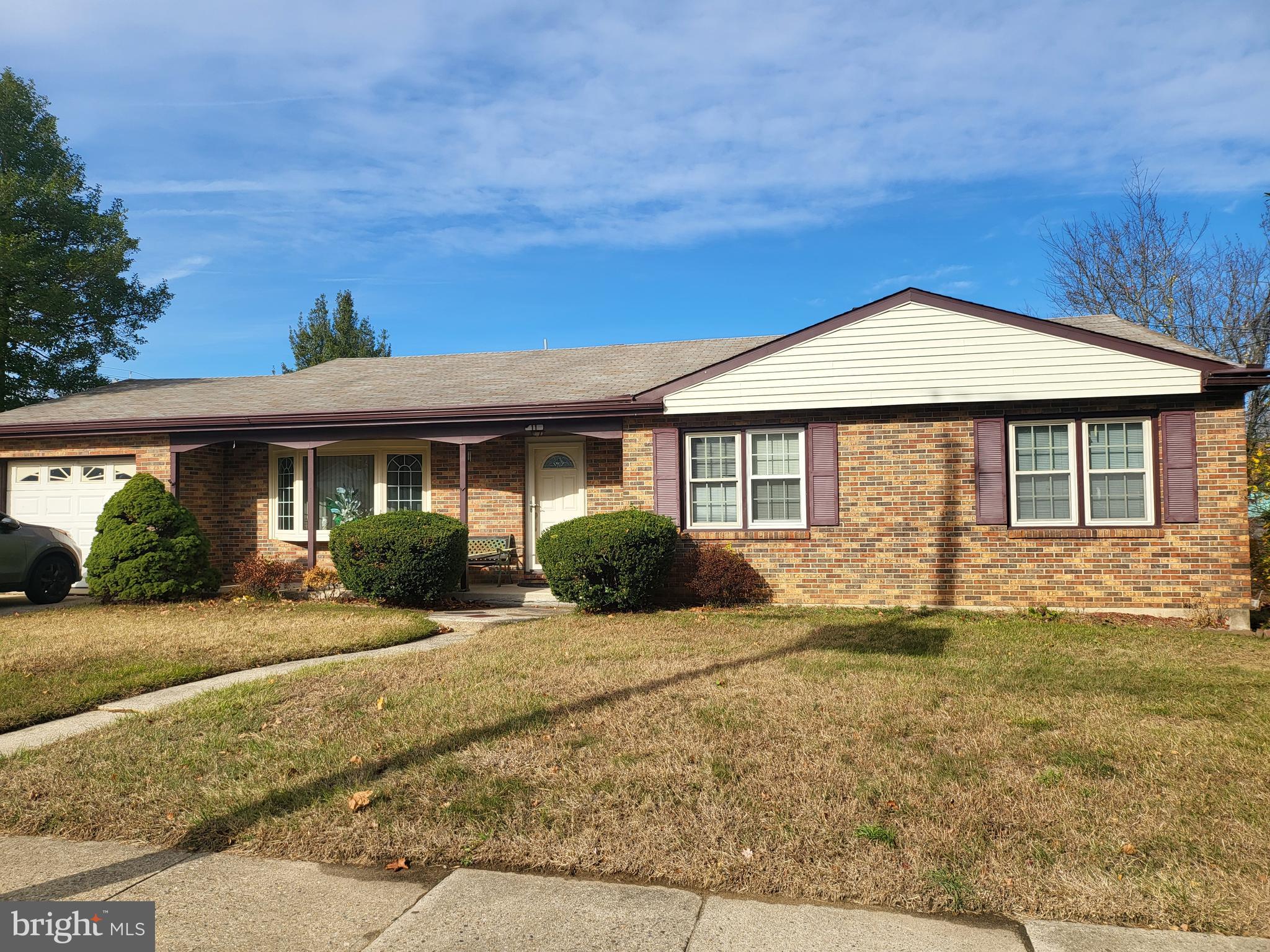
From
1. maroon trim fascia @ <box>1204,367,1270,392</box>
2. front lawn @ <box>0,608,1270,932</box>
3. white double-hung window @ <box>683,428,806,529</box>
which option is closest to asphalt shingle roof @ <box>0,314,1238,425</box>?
maroon trim fascia @ <box>1204,367,1270,392</box>

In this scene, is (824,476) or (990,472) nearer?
(990,472)

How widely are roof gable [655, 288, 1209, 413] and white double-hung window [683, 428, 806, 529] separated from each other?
55 cm

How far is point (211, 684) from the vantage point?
7.64m

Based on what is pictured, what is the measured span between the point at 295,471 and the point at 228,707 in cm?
1030

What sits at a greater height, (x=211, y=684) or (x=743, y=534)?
(x=743, y=534)

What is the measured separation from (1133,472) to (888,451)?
3103mm

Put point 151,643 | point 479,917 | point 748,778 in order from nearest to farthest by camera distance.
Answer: point 479,917 → point 748,778 → point 151,643

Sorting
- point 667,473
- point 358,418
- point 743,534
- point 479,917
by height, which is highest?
point 358,418

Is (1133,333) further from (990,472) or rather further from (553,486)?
(553,486)

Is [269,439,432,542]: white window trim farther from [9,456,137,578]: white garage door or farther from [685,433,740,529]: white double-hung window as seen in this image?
[685,433,740,529]: white double-hung window

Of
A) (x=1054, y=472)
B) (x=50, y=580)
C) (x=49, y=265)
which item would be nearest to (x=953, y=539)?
(x=1054, y=472)

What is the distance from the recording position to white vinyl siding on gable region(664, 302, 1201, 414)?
11609mm

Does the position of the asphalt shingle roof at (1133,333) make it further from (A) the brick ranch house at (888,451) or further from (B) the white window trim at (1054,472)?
(B) the white window trim at (1054,472)

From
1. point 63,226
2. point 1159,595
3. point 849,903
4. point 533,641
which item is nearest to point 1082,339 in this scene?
point 1159,595
